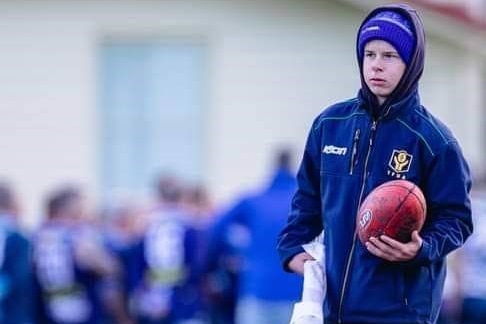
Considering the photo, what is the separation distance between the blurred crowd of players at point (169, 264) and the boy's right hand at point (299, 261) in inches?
264

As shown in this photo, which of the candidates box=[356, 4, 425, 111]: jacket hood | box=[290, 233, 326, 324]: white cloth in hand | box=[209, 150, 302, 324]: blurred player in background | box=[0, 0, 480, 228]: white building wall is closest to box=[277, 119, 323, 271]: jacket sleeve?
box=[290, 233, 326, 324]: white cloth in hand

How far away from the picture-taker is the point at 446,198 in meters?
7.30

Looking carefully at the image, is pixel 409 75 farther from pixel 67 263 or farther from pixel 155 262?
pixel 155 262

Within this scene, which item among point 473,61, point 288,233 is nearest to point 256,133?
point 473,61

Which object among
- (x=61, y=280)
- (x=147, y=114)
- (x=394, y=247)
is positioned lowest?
(x=61, y=280)

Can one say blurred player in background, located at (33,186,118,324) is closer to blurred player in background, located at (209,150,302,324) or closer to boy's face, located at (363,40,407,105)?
blurred player in background, located at (209,150,302,324)

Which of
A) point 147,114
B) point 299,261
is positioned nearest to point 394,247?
point 299,261

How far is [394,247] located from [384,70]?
0.68 m

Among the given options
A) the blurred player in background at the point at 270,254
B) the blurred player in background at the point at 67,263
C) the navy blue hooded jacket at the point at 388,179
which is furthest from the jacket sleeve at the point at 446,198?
the blurred player in background at the point at 67,263

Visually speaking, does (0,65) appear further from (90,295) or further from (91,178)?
(90,295)

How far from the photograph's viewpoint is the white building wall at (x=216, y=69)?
2123 centimetres

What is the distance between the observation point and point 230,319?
57.4ft

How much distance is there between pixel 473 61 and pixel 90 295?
7.21 meters

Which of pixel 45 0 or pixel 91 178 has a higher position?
pixel 45 0
